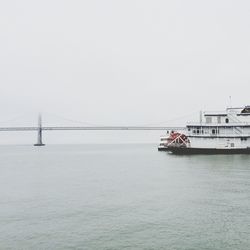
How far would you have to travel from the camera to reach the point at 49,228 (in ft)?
64.8

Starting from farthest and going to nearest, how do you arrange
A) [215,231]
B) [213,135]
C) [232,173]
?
1. [213,135]
2. [232,173]
3. [215,231]

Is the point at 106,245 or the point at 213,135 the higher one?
the point at 213,135

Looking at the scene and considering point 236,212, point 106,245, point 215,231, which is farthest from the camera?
point 236,212

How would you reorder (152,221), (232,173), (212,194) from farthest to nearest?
(232,173), (212,194), (152,221)

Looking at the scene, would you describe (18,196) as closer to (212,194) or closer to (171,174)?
(212,194)

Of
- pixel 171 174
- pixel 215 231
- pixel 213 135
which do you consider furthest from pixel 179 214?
pixel 213 135

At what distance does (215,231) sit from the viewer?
18.7 metres

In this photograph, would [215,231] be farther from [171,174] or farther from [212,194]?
[171,174]

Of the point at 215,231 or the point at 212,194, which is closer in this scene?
the point at 215,231

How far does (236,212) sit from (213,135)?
4392cm

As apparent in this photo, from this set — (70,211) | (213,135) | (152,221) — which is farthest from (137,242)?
(213,135)

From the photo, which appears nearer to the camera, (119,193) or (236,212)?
(236,212)

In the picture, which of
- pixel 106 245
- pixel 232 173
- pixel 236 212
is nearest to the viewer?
pixel 106 245

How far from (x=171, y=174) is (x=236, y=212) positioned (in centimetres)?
1964
